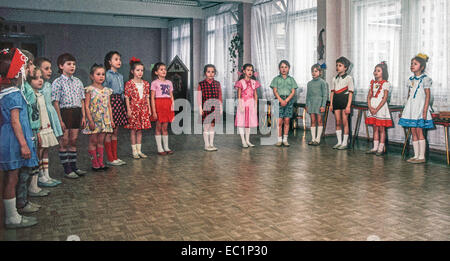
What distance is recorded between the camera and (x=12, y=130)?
9.87 feet

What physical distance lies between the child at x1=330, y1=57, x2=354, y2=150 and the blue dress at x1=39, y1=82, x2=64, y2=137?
4.18 metres

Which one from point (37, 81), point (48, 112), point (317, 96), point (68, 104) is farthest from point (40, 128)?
point (317, 96)

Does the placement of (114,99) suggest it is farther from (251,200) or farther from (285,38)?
(285,38)

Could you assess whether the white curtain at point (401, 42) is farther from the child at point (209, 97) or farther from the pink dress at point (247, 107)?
the child at point (209, 97)

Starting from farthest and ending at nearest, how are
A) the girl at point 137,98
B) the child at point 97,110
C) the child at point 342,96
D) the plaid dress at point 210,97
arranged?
the child at point 342,96, the plaid dress at point 210,97, the girl at point 137,98, the child at point 97,110

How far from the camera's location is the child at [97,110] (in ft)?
15.8

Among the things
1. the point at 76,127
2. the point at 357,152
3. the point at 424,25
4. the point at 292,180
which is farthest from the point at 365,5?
the point at 76,127

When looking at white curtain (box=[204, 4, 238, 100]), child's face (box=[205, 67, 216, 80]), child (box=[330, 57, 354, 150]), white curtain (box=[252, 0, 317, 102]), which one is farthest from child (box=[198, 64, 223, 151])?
white curtain (box=[204, 4, 238, 100])

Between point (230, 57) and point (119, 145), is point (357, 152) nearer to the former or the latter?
point (119, 145)

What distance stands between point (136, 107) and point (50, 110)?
4.89ft

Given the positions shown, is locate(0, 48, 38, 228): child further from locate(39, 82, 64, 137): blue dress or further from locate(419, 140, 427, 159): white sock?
locate(419, 140, 427, 159): white sock

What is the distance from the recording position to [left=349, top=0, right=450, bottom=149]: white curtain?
5.96 meters

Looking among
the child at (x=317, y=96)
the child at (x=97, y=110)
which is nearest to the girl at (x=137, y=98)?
the child at (x=97, y=110)

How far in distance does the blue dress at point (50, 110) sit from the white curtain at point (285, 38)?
18.3 ft
